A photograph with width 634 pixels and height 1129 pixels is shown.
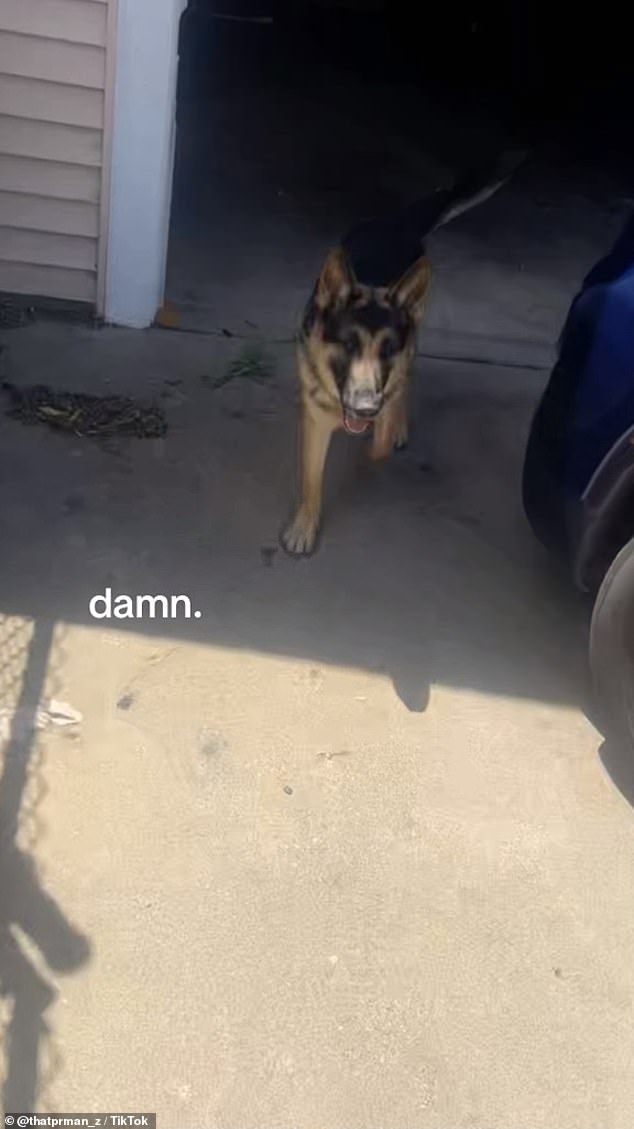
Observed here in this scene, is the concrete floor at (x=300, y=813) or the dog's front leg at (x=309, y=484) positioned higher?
the dog's front leg at (x=309, y=484)

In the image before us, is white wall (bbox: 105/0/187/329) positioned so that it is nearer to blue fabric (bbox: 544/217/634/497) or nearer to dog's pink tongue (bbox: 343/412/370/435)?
dog's pink tongue (bbox: 343/412/370/435)

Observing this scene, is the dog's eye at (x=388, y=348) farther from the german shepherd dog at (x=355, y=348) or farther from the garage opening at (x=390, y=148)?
the garage opening at (x=390, y=148)

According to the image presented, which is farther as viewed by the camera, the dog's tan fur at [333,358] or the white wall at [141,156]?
the white wall at [141,156]

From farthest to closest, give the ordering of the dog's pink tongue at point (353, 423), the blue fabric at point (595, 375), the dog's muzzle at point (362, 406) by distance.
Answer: the dog's pink tongue at point (353, 423) → the dog's muzzle at point (362, 406) → the blue fabric at point (595, 375)

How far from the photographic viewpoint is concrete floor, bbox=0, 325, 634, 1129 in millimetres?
2465

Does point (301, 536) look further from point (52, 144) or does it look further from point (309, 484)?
point (52, 144)

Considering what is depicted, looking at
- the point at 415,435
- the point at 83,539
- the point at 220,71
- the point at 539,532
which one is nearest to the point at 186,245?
the point at 415,435

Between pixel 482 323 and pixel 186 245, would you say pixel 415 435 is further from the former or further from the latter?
pixel 186 245

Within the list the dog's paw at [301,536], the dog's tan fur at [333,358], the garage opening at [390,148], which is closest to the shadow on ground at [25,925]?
the dog's paw at [301,536]

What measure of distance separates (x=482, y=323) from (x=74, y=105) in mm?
2151

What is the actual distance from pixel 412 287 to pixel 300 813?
5.47 ft

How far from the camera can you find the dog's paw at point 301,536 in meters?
3.96

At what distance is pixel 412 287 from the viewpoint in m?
3.60

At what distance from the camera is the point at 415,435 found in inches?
187
